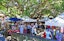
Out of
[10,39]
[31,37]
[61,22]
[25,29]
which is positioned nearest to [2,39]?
[10,39]

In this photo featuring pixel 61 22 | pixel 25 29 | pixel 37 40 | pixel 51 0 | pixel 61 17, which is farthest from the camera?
pixel 25 29

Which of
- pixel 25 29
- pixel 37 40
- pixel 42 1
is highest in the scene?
pixel 42 1

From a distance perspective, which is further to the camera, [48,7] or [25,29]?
[25,29]

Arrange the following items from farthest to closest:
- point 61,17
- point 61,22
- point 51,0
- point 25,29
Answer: point 25,29 < point 51,0 < point 61,17 < point 61,22

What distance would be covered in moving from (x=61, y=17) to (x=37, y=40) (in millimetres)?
4101

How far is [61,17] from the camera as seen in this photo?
14.2m

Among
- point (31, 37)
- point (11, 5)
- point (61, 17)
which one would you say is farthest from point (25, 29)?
point (31, 37)

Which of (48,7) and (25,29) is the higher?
(48,7)

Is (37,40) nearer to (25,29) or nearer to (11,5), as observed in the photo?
(11,5)

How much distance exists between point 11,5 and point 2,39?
3002 mm

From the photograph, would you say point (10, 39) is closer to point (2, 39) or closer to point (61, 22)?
point (2, 39)

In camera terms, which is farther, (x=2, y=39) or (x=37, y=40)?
(x=2, y=39)

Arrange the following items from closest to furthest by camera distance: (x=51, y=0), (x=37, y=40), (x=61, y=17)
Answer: (x=37, y=40) → (x=61, y=17) → (x=51, y=0)

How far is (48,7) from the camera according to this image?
50.1 feet
